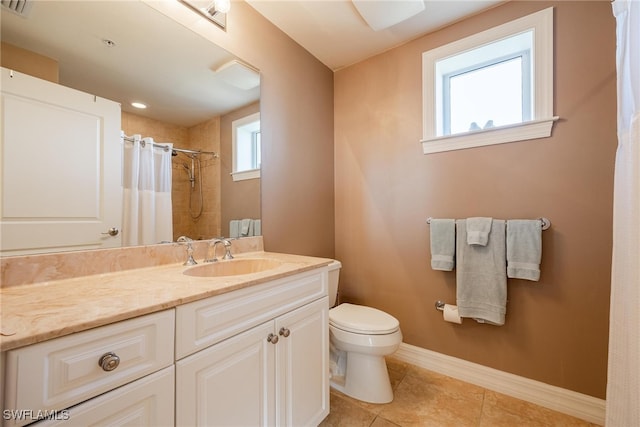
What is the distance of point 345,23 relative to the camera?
5.52ft

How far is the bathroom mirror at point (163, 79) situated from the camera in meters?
0.95

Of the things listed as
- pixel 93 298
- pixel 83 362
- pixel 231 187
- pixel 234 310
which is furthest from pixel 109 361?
pixel 231 187

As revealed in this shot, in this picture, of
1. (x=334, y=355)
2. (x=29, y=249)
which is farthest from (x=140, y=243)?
(x=334, y=355)

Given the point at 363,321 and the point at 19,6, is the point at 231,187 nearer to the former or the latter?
the point at 19,6

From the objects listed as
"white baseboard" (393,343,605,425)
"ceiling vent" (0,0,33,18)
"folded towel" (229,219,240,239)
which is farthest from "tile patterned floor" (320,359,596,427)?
"ceiling vent" (0,0,33,18)

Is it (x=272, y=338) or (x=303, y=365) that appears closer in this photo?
(x=272, y=338)

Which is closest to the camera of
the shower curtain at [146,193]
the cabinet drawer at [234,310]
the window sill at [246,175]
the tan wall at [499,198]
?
the cabinet drawer at [234,310]

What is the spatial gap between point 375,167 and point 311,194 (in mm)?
546

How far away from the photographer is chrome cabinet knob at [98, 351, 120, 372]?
57 centimetres

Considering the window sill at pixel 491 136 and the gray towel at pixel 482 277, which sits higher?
the window sill at pixel 491 136

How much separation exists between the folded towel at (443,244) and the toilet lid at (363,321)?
18.6 inches

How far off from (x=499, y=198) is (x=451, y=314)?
779mm

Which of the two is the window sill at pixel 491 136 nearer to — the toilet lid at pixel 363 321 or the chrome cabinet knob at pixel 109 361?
the toilet lid at pixel 363 321

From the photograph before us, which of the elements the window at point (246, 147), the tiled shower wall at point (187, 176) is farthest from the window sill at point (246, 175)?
the tiled shower wall at point (187, 176)
